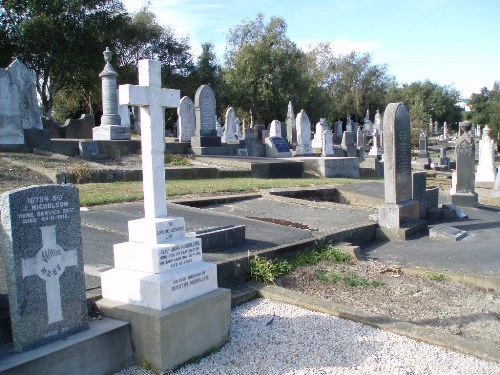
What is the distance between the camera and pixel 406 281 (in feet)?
20.4

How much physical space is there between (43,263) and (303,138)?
23.1 m

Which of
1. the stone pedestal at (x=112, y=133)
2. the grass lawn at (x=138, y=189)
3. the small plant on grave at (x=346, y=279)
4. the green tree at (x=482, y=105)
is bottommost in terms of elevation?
the small plant on grave at (x=346, y=279)

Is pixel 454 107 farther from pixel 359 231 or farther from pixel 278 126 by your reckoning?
pixel 359 231

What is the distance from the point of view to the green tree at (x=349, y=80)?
59125mm

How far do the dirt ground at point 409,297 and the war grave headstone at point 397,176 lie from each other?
2613 mm

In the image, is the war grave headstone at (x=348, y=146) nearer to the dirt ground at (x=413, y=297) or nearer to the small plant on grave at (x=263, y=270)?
the dirt ground at (x=413, y=297)

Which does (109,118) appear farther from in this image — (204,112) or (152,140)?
(152,140)

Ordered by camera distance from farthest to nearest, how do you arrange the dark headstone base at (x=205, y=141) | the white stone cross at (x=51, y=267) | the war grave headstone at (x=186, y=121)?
the war grave headstone at (x=186, y=121) → the dark headstone base at (x=205, y=141) → the white stone cross at (x=51, y=267)

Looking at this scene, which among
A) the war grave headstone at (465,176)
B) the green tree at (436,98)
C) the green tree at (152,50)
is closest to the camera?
the war grave headstone at (465,176)

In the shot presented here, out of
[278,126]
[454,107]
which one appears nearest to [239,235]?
[278,126]

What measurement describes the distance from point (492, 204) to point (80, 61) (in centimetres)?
2857

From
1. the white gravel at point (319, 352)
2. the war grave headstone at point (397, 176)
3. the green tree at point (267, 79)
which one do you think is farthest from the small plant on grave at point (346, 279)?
the green tree at point (267, 79)

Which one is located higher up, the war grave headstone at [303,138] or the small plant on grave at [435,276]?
the war grave headstone at [303,138]

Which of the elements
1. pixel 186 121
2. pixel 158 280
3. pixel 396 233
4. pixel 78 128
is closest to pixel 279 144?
pixel 186 121
